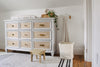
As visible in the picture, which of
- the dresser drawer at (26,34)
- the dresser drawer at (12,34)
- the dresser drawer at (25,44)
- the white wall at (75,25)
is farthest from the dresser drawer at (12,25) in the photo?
the white wall at (75,25)

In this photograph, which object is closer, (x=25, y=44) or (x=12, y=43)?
(x=25, y=44)

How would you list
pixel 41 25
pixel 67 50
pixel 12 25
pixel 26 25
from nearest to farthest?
pixel 67 50, pixel 41 25, pixel 26 25, pixel 12 25

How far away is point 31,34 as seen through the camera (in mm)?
2984

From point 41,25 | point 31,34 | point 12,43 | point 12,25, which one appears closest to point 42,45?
point 31,34

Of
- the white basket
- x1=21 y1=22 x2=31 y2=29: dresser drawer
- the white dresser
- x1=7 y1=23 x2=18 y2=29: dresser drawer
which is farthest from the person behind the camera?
x1=7 y1=23 x2=18 y2=29: dresser drawer

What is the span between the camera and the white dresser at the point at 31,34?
2.84m

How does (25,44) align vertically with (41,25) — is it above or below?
below

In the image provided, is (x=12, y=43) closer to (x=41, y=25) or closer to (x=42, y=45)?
(x=42, y=45)

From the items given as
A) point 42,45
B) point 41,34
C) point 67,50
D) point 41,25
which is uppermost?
point 41,25

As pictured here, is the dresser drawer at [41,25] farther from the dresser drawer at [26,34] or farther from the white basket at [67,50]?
the white basket at [67,50]

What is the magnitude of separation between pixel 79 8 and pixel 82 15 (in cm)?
26

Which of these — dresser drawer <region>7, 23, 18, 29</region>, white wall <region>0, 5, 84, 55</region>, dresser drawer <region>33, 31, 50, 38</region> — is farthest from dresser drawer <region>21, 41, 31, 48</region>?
white wall <region>0, 5, 84, 55</region>

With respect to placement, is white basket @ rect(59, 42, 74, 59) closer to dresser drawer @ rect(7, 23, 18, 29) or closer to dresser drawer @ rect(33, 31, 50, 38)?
dresser drawer @ rect(33, 31, 50, 38)

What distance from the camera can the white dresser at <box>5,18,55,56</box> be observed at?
2840mm
